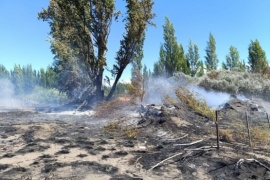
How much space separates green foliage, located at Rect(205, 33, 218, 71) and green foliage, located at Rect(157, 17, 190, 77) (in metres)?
7.48

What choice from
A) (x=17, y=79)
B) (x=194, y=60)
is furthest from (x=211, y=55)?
(x=17, y=79)

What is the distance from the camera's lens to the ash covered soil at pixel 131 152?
21.9ft

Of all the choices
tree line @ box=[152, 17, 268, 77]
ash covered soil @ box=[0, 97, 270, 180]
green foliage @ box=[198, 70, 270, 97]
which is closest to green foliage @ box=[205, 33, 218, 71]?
tree line @ box=[152, 17, 268, 77]

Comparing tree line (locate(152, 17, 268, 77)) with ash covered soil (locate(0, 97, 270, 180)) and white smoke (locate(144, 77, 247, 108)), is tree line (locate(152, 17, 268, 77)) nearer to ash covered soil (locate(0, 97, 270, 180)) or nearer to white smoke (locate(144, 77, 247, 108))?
white smoke (locate(144, 77, 247, 108))

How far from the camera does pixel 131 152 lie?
28.3ft

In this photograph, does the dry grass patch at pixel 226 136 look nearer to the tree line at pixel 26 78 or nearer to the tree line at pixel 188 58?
the tree line at pixel 188 58

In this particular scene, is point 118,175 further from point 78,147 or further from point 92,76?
point 92,76

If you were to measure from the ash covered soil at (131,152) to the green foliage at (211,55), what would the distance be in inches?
1570

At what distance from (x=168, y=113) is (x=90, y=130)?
11.0 ft

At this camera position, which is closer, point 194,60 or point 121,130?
point 121,130

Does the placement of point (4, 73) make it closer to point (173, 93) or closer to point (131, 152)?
point (173, 93)

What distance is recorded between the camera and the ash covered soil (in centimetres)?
669

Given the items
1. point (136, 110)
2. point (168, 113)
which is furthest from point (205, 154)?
point (136, 110)

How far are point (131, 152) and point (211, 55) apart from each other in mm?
45746
